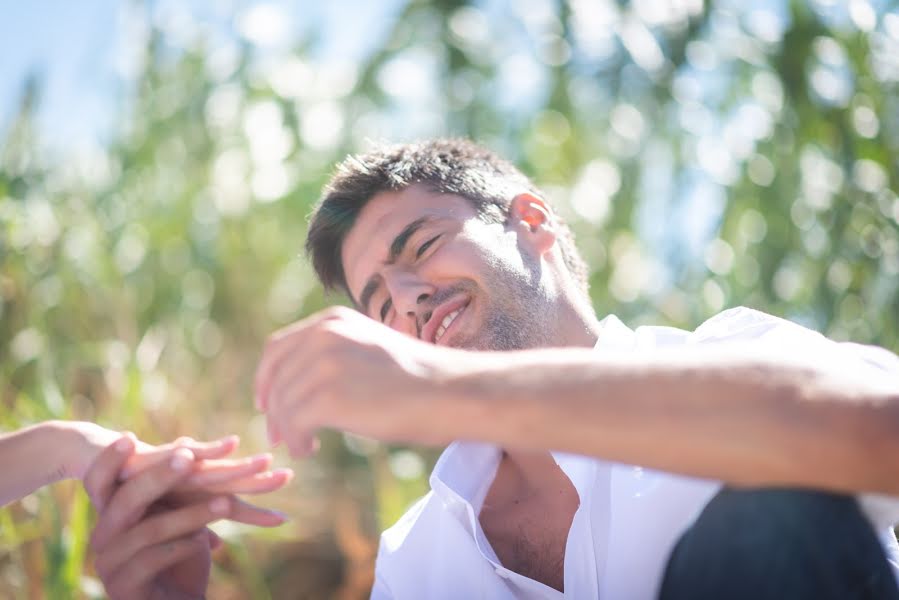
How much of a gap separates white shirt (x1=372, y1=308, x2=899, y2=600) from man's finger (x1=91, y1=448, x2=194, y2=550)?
0.44 m

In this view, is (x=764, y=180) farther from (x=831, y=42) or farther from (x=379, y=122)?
(x=379, y=122)

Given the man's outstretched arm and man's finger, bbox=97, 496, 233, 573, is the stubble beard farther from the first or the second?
the man's outstretched arm

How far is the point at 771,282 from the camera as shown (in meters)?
2.65

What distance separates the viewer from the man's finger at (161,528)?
4.35ft

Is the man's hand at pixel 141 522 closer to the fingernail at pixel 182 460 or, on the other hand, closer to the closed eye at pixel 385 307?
the fingernail at pixel 182 460

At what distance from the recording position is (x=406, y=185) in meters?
1.78

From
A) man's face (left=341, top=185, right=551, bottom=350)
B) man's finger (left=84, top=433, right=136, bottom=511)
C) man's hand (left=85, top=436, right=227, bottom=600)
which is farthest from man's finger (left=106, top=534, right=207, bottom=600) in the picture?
man's face (left=341, top=185, right=551, bottom=350)

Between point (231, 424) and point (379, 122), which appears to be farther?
point (379, 122)

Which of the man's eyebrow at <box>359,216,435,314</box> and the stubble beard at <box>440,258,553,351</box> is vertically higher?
the man's eyebrow at <box>359,216,435,314</box>

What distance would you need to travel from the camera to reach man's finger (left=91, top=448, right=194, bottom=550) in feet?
4.21

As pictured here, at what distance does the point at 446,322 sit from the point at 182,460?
0.53 m

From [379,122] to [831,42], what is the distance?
1.64 metres

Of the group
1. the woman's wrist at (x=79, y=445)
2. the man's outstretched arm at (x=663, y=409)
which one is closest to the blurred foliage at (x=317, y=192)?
the woman's wrist at (x=79, y=445)

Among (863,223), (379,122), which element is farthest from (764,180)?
(379,122)
